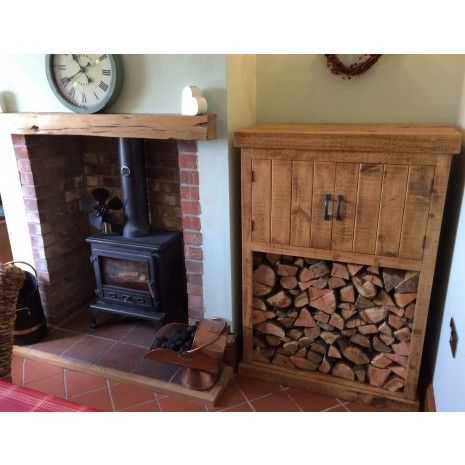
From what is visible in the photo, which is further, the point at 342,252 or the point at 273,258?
the point at 273,258

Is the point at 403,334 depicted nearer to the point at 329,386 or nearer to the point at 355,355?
the point at 355,355

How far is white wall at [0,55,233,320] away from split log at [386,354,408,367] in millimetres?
879

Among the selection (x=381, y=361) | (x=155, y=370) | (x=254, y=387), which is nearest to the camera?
(x=381, y=361)

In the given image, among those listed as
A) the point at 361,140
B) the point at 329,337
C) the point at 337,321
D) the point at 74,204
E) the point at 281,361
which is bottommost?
the point at 281,361

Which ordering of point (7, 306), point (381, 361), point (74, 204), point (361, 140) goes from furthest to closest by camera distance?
point (74, 204)
point (381, 361)
point (361, 140)
point (7, 306)

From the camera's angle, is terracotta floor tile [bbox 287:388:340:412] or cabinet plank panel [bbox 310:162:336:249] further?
terracotta floor tile [bbox 287:388:340:412]

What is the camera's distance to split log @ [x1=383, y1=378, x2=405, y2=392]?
197 centimetres

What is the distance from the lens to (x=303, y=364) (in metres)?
2.16

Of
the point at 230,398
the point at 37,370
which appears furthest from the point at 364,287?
the point at 37,370

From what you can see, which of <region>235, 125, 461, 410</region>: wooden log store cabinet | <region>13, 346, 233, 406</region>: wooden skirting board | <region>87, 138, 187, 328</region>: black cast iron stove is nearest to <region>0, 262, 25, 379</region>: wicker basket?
<region>13, 346, 233, 406</region>: wooden skirting board

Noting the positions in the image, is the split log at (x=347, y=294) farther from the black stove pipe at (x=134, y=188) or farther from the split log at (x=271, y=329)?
the black stove pipe at (x=134, y=188)

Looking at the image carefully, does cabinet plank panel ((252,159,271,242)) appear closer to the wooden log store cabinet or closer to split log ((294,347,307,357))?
the wooden log store cabinet

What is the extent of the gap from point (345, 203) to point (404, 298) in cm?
54
